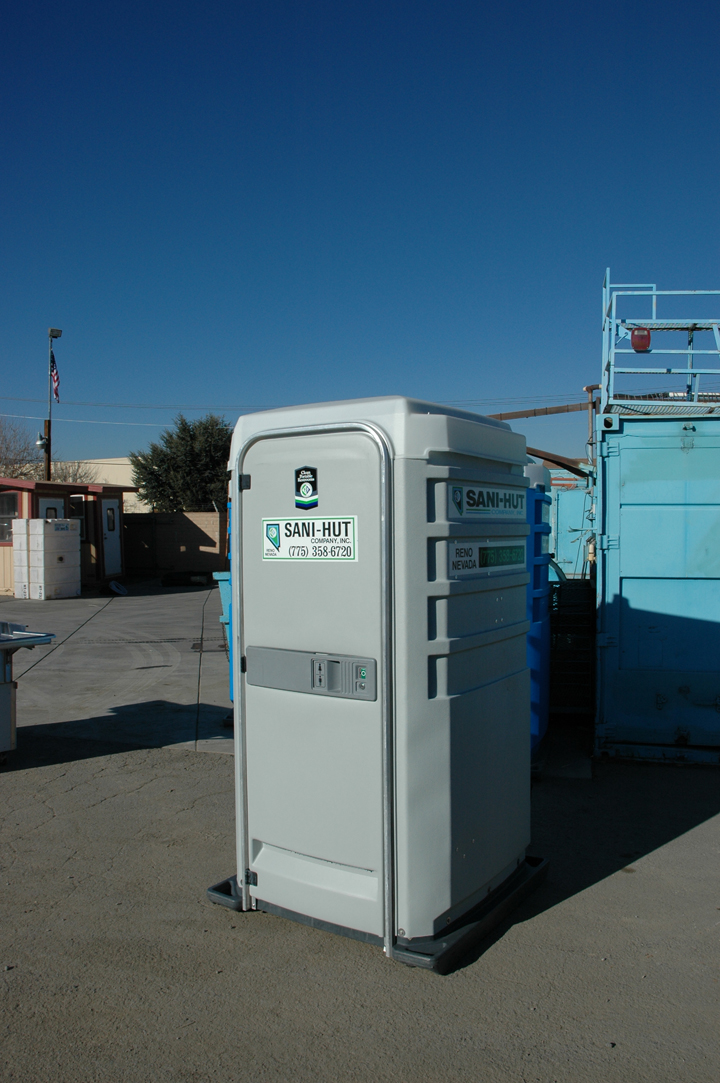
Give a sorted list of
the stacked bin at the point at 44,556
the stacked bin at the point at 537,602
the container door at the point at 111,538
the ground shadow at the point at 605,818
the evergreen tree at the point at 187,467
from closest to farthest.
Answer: the ground shadow at the point at 605,818 < the stacked bin at the point at 537,602 < the stacked bin at the point at 44,556 < the container door at the point at 111,538 < the evergreen tree at the point at 187,467

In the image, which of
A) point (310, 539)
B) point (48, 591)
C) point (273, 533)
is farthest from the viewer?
point (48, 591)

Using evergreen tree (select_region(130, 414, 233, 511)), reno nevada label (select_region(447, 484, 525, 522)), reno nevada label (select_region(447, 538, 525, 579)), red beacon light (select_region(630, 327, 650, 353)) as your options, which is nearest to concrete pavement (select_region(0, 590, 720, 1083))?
reno nevada label (select_region(447, 538, 525, 579))

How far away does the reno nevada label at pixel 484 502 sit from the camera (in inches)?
129

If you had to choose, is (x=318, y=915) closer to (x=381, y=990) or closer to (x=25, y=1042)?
(x=381, y=990)

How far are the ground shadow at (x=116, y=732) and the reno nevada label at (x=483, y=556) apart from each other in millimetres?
4187

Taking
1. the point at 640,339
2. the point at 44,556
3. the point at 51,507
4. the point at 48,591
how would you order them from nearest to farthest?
1. the point at 640,339
2. the point at 44,556
3. the point at 48,591
4. the point at 51,507

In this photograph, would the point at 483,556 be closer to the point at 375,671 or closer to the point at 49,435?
the point at 375,671

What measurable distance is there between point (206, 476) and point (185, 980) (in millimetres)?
33525

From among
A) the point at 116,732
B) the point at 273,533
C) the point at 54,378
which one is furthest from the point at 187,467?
the point at 273,533

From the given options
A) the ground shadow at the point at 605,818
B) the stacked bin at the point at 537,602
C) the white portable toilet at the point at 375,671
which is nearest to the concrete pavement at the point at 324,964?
the ground shadow at the point at 605,818

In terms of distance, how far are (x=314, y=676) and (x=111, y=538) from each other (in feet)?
67.6

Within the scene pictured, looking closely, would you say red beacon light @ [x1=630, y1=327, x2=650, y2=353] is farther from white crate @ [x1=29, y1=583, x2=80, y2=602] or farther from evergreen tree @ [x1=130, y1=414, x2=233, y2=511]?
evergreen tree @ [x1=130, y1=414, x2=233, y2=511]

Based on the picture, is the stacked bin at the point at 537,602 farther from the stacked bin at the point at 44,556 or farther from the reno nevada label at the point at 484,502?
the stacked bin at the point at 44,556

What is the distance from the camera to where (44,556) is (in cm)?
1816
